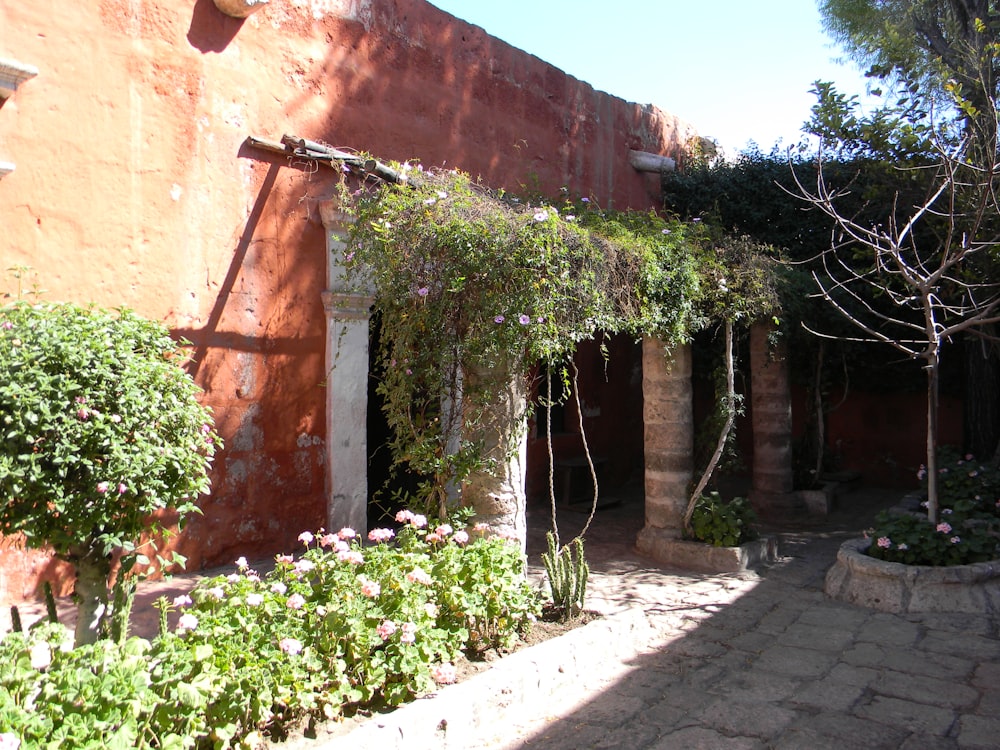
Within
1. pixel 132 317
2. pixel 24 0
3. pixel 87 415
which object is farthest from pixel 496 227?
pixel 24 0

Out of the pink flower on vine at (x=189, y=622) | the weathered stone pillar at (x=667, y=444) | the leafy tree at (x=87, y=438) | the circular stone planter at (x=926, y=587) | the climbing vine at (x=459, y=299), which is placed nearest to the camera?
the pink flower on vine at (x=189, y=622)

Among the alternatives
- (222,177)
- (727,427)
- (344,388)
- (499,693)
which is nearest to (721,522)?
(727,427)

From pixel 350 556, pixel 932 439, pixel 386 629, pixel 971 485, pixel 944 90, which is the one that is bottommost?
pixel 386 629

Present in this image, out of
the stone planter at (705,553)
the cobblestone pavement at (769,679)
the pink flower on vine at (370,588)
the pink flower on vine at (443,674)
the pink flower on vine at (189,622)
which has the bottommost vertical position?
the cobblestone pavement at (769,679)

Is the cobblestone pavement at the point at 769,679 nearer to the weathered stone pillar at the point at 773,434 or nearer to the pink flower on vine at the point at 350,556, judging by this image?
the pink flower on vine at the point at 350,556

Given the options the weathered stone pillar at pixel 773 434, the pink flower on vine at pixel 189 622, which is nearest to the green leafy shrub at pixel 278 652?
the pink flower on vine at pixel 189 622

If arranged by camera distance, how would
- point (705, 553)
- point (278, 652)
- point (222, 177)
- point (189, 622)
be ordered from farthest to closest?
point (705, 553)
point (222, 177)
point (278, 652)
point (189, 622)

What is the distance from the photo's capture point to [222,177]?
587 centimetres

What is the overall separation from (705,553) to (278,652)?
14.4 ft

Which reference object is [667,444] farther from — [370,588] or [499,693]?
[370,588]

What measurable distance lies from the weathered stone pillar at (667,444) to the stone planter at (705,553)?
0.01 metres

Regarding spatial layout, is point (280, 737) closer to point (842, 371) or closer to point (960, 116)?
point (960, 116)

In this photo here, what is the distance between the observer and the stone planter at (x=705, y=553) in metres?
6.63

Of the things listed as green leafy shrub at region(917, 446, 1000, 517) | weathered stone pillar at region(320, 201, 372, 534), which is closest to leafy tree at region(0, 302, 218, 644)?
weathered stone pillar at region(320, 201, 372, 534)
